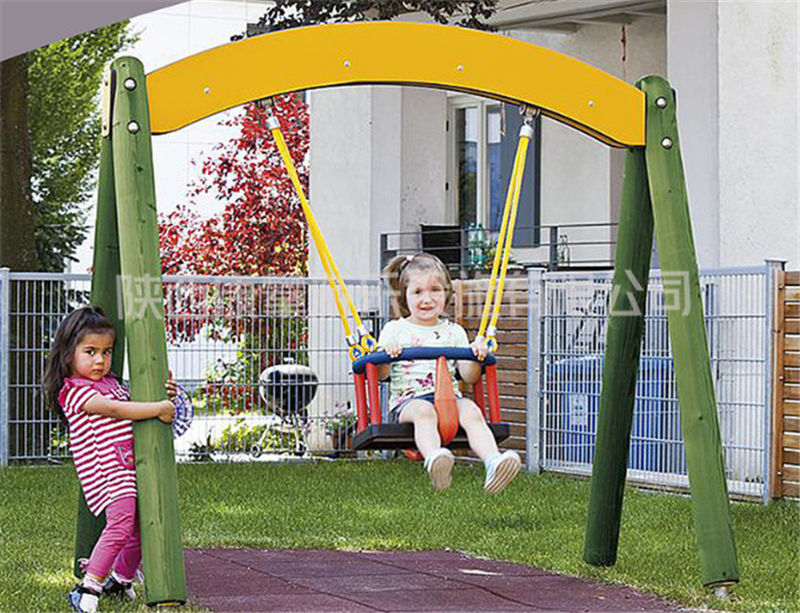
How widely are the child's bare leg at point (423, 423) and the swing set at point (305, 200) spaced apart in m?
→ 0.06

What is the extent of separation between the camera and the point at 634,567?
752 centimetres

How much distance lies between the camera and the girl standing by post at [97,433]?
20.3 feet

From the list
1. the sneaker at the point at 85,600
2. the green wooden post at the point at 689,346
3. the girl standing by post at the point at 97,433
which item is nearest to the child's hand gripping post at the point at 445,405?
the green wooden post at the point at 689,346

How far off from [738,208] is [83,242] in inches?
491

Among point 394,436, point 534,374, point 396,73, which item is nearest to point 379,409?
point 394,436

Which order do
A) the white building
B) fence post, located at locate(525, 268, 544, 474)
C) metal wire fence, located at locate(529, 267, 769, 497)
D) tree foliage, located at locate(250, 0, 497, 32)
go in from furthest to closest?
tree foliage, located at locate(250, 0, 497, 32)
fence post, located at locate(525, 268, 544, 474)
the white building
metal wire fence, located at locate(529, 267, 769, 497)

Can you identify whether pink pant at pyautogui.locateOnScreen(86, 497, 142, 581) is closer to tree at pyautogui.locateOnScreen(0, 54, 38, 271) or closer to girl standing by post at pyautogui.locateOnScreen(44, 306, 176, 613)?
girl standing by post at pyautogui.locateOnScreen(44, 306, 176, 613)

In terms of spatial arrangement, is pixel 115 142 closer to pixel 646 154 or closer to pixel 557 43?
pixel 646 154

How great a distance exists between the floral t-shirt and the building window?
34.0ft

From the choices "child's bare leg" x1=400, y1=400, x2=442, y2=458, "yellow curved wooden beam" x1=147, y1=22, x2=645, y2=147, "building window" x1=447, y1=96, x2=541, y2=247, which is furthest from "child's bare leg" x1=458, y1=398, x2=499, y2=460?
"building window" x1=447, y1=96, x2=541, y2=247

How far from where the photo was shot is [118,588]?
21.5ft

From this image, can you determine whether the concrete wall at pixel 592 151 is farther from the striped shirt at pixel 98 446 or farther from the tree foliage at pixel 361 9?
the striped shirt at pixel 98 446

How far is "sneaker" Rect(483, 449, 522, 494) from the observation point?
21.7ft

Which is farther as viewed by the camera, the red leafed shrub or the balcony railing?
the red leafed shrub
